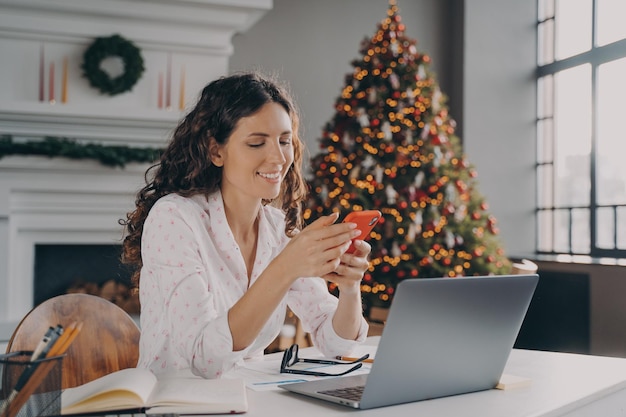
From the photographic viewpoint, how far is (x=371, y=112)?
394 centimetres

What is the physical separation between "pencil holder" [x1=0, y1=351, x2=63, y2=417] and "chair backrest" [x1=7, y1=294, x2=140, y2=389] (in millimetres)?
588

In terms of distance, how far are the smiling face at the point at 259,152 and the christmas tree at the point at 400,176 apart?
2134mm

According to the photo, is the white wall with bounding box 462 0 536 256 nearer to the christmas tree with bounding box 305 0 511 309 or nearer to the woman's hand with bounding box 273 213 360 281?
the christmas tree with bounding box 305 0 511 309

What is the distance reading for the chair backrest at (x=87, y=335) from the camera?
1496 millimetres

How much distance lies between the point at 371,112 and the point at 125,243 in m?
2.38

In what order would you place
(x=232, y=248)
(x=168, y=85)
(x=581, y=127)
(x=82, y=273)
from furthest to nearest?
(x=581, y=127), (x=82, y=273), (x=168, y=85), (x=232, y=248)

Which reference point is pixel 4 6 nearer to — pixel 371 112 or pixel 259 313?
pixel 371 112

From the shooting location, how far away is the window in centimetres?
427

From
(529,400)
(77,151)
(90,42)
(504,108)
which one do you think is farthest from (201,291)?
(504,108)

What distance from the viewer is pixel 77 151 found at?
366cm


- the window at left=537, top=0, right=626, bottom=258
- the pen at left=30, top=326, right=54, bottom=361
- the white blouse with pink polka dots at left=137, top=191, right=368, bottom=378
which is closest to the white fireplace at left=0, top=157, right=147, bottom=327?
the white blouse with pink polka dots at left=137, top=191, right=368, bottom=378

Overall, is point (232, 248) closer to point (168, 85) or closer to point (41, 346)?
point (41, 346)

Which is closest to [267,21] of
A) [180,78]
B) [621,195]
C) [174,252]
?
[180,78]

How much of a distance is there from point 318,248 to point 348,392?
0.83 ft
